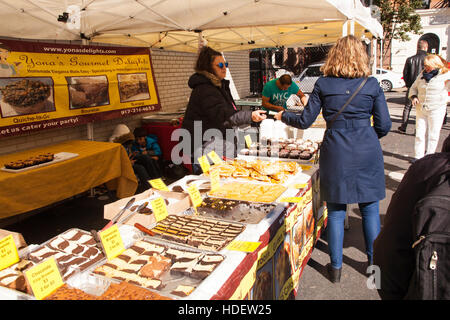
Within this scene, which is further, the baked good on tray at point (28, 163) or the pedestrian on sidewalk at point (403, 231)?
the baked good on tray at point (28, 163)

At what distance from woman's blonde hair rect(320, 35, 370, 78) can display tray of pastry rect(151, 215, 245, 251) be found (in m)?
1.40

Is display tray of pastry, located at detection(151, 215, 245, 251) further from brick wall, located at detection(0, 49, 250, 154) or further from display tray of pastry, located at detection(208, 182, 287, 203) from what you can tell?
brick wall, located at detection(0, 49, 250, 154)

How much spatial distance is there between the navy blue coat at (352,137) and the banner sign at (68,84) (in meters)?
3.73

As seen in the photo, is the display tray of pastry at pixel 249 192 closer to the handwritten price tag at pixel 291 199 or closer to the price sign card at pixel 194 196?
the handwritten price tag at pixel 291 199

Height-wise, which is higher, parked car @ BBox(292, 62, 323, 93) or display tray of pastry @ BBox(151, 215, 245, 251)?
parked car @ BBox(292, 62, 323, 93)

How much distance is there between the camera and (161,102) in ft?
25.3

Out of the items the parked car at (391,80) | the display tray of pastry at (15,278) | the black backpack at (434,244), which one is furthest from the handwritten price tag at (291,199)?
the parked car at (391,80)

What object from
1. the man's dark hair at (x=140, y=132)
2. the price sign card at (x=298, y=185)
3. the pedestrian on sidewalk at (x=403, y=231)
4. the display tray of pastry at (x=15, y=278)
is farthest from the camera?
the man's dark hair at (x=140, y=132)

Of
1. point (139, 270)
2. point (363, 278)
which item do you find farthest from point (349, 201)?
point (139, 270)

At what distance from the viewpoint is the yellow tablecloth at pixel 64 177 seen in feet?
11.6

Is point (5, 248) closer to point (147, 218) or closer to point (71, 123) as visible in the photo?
point (147, 218)

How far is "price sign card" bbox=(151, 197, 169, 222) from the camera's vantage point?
7.23ft

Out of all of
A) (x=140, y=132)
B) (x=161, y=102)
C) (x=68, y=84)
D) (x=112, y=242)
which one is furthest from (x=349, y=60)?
(x=161, y=102)

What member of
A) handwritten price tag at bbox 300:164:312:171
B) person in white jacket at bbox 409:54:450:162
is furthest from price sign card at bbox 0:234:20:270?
person in white jacket at bbox 409:54:450:162
